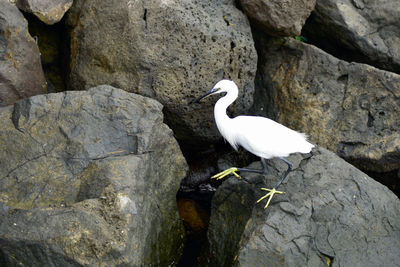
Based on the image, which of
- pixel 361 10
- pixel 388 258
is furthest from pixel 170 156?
pixel 361 10

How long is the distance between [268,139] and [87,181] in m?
1.39

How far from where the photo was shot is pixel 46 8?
14.1 feet

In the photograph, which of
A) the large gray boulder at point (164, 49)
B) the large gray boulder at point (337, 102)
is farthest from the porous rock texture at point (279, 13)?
the large gray boulder at point (337, 102)

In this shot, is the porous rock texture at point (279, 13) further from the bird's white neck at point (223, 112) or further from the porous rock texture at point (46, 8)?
the porous rock texture at point (46, 8)

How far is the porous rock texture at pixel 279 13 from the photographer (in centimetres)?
448

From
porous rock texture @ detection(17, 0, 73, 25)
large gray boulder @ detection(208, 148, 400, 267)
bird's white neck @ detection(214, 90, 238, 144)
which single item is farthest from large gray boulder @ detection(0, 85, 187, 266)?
→ porous rock texture @ detection(17, 0, 73, 25)

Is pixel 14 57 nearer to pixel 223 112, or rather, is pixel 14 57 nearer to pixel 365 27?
pixel 223 112

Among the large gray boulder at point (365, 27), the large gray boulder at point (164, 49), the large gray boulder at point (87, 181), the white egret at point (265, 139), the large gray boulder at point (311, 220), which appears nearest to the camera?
the large gray boulder at point (87, 181)

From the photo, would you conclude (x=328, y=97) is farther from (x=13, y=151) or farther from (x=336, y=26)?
(x=13, y=151)

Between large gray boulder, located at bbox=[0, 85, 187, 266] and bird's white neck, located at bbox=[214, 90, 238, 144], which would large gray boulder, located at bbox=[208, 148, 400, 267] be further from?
large gray boulder, located at bbox=[0, 85, 187, 266]

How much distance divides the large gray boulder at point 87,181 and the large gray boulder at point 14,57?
589mm

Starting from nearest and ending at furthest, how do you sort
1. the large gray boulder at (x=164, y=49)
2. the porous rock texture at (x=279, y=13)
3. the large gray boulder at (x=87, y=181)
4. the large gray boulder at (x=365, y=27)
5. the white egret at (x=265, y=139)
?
the large gray boulder at (x=87, y=181)
the white egret at (x=265, y=139)
the large gray boulder at (x=164, y=49)
the porous rock texture at (x=279, y=13)
the large gray boulder at (x=365, y=27)

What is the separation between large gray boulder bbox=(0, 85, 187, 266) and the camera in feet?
9.18

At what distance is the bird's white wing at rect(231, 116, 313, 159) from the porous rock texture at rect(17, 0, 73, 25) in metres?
2.08
